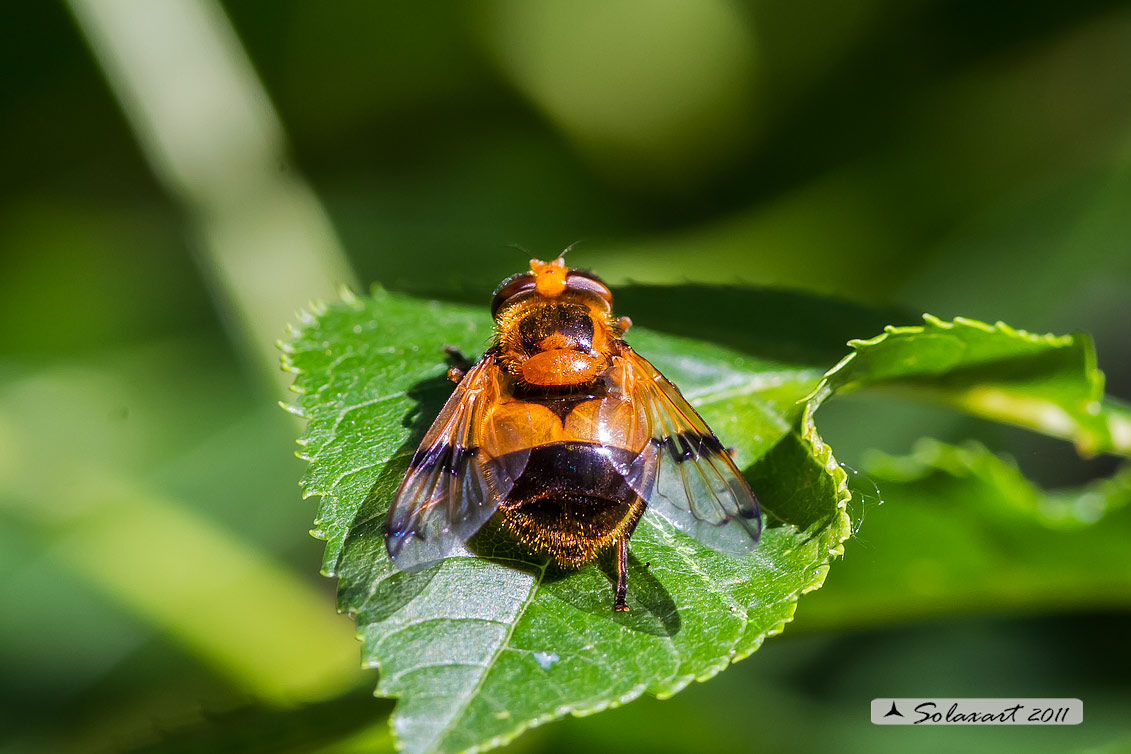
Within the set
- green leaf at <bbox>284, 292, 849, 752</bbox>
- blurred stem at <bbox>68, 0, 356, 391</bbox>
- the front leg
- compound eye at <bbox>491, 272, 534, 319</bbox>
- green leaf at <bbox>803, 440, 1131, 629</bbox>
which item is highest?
blurred stem at <bbox>68, 0, 356, 391</bbox>

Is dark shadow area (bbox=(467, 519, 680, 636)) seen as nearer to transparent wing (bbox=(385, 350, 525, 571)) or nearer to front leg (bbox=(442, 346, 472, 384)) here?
transparent wing (bbox=(385, 350, 525, 571))

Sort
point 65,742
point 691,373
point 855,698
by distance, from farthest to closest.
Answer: point 65,742, point 855,698, point 691,373

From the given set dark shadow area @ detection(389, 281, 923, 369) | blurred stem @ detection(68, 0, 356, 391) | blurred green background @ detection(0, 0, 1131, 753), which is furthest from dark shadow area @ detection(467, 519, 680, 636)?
blurred stem @ detection(68, 0, 356, 391)

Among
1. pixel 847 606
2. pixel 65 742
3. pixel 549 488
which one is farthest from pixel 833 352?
pixel 65 742

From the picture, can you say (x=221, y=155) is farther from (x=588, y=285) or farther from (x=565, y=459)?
(x=565, y=459)

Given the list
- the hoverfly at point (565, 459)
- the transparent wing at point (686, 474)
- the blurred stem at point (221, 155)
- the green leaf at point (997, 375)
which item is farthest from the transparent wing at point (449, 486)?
the blurred stem at point (221, 155)

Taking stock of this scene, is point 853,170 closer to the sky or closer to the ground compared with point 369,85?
closer to the ground

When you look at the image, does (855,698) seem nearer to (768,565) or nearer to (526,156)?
(768,565)
